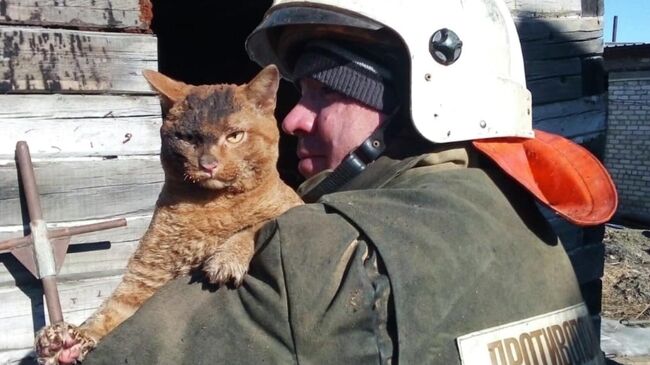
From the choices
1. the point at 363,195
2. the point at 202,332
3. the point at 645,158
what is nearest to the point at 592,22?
the point at 363,195

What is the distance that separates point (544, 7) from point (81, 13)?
2622 mm

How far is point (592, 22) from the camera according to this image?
5082mm

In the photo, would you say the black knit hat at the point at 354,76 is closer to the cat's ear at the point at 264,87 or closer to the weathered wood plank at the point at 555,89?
the cat's ear at the point at 264,87

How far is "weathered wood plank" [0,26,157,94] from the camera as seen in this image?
3207 millimetres

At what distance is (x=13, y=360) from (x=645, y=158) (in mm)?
15475

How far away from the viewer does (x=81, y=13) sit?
3.34 metres

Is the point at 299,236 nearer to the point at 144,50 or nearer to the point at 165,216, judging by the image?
the point at 165,216

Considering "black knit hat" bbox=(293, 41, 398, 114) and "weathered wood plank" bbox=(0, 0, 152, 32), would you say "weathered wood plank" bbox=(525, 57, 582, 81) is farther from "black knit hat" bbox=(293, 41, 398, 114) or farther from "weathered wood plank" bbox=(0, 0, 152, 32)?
"black knit hat" bbox=(293, 41, 398, 114)

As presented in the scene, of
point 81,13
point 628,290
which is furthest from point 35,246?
point 628,290

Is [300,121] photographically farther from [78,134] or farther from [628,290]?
[628,290]

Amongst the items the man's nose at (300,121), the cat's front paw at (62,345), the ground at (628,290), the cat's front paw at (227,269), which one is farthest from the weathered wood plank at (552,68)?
the cat's front paw at (62,345)

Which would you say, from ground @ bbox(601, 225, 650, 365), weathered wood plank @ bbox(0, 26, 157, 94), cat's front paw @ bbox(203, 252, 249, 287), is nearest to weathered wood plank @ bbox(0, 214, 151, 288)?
weathered wood plank @ bbox(0, 26, 157, 94)

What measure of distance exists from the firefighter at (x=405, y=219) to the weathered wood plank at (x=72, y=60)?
97 centimetres

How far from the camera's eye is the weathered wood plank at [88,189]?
129 inches
